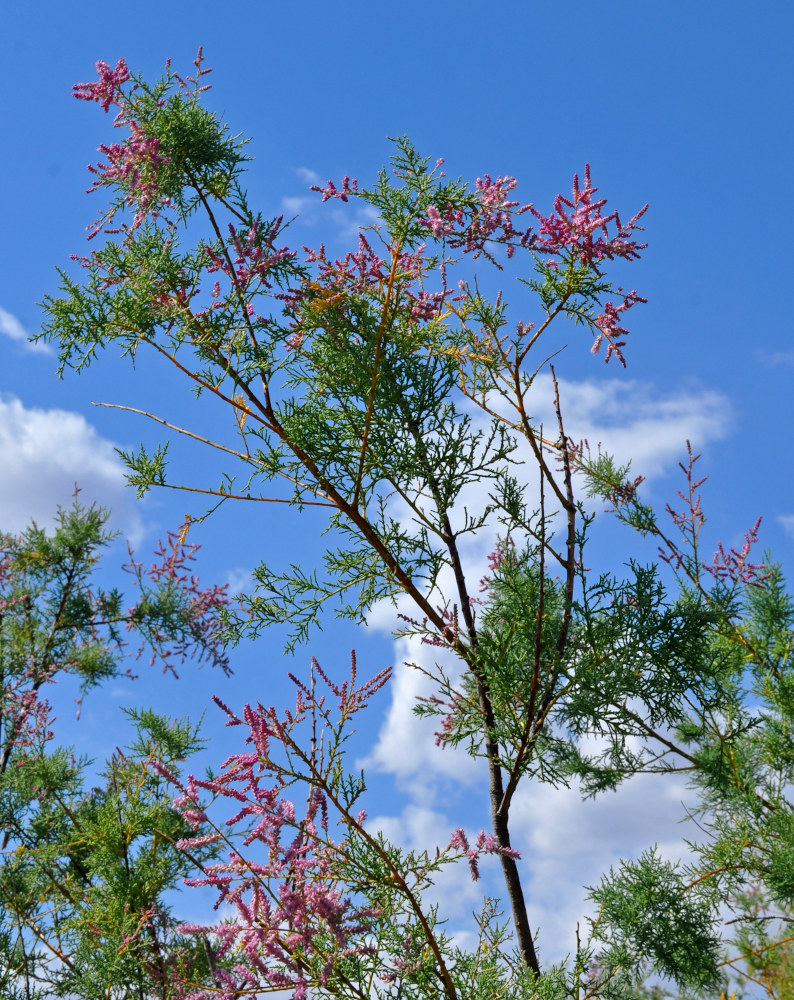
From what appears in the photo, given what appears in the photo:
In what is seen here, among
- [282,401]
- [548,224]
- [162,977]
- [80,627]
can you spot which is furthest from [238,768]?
[80,627]

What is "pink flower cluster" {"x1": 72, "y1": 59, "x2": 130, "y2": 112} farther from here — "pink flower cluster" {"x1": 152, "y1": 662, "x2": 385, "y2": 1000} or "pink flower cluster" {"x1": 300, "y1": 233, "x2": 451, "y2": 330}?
"pink flower cluster" {"x1": 152, "y1": 662, "x2": 385, "y2": 1000}

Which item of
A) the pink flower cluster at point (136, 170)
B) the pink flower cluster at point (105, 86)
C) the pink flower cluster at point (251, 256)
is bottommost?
the pink flower cluster at point (251, 256)

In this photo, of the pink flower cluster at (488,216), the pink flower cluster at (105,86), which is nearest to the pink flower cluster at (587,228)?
the pink flower cluster at (488,216)

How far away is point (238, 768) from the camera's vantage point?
1898 millimetres

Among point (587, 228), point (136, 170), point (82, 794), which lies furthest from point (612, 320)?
point (82, 794)

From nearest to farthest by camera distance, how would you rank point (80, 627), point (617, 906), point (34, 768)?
point (617, 906), point (34, 768), point (80, 627)

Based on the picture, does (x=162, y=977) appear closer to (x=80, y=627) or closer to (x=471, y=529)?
(x=471, y=529)

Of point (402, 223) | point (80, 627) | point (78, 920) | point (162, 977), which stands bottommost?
point (162, 977)

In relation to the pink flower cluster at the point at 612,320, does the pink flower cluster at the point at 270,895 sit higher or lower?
lower

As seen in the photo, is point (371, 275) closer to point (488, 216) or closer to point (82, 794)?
point (488, 216)

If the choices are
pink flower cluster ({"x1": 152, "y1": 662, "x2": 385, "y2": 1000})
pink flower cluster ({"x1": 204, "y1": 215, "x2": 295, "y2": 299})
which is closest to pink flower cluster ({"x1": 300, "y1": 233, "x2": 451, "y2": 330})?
pink flower cluster ({"x1": 204, "y1": 215, "x2": 295, "y2": 299})

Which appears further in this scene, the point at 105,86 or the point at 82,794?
the point at 82,794

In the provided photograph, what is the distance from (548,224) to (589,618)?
4.91 ft

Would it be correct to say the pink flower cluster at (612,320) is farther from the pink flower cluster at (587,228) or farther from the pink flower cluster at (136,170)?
the pink flower cluster at (136,170)
